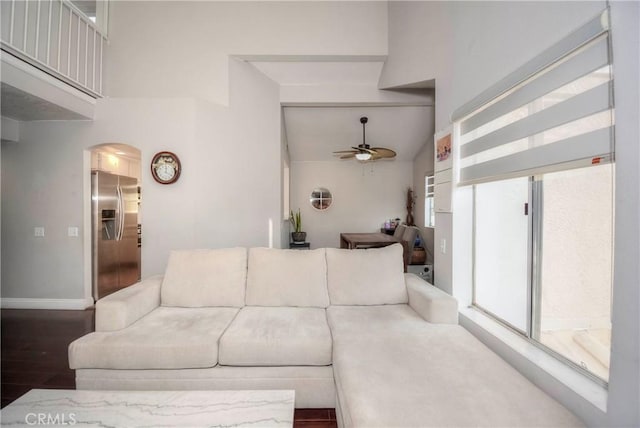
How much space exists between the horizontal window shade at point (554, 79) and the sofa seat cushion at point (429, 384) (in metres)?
1.34

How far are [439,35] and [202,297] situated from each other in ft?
9.67

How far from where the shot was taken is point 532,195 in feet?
5.15

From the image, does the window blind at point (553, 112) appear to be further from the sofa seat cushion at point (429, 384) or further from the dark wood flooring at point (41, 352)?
the dark wood flooring at point (41, 352)

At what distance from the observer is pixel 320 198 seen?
5891 mm

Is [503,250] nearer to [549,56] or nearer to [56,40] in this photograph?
[549,56]

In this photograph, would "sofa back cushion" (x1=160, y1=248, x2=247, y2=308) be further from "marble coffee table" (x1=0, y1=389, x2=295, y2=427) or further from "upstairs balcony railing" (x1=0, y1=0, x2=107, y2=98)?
"upstairs balcony railing" (x1=0, y1=0, x2=107, y2=98)

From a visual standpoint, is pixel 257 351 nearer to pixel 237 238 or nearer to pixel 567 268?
pixel 567 268

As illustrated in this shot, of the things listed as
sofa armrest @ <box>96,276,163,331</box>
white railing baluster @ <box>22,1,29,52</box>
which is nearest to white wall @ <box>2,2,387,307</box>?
white railing baluster @ <box>22,1,29,52</box>

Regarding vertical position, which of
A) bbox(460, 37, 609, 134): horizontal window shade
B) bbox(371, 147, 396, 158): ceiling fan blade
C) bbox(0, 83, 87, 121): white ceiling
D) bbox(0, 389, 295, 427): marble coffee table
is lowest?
bbox(0, 389, 295, 427): marble coffee table

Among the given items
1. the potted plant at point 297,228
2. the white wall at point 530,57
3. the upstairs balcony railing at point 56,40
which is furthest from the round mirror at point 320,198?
the upstairs balcony railing at point 56,40

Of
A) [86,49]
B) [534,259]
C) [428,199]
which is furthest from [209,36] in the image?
[428,199]

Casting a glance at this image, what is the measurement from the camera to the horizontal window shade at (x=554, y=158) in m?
1.05

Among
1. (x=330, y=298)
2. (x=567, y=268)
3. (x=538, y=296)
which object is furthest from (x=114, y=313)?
(x=567, y=268)

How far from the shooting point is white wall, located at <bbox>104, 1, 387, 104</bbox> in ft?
11.1
